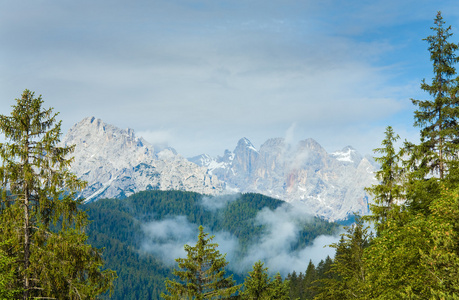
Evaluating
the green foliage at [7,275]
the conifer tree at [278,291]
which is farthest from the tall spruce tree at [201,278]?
the green foliage at [7,275]

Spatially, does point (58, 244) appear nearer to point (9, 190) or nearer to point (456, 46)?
point (9, 190)

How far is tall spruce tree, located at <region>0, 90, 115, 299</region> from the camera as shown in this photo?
14.9 meters

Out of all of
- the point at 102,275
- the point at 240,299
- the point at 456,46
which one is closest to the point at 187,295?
the point at 240,299

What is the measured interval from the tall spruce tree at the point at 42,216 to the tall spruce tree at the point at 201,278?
40.2 feet

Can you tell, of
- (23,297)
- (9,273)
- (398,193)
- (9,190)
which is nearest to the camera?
(9,273)

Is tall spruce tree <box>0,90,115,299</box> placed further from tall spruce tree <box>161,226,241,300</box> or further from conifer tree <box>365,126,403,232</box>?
conifer tree <box>365,126,403,232</box>

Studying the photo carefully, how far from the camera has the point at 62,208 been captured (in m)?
15.5

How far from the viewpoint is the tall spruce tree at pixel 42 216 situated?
14.9 m

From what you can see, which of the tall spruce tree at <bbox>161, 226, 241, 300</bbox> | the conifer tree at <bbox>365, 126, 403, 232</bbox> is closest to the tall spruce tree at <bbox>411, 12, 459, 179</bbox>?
the conifer tree at <bbox>365, 126, 403, 232</bbox>

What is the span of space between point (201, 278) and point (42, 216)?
15451 millimetres

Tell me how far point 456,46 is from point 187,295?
28178mm

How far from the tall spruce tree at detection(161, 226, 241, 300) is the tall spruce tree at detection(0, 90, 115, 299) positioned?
12.3 metres

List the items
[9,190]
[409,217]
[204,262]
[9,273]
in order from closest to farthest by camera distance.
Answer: [9,273], [9,190], [409,217], [204,262]

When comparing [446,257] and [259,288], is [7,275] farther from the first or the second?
[259,288]
